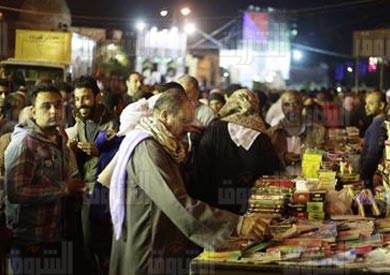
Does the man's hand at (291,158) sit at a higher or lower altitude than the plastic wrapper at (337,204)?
higher

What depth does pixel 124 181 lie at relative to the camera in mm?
4035

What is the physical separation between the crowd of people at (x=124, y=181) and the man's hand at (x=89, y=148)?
10 mm

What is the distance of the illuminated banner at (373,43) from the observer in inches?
560

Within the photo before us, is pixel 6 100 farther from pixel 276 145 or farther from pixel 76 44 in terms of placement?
pixel 76 44

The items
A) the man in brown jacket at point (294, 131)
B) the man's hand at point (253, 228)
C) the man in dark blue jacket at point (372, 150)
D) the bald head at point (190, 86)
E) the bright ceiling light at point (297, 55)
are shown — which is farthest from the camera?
the bright ceiling light at point (297, 55)

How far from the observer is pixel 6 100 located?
683 centimetres

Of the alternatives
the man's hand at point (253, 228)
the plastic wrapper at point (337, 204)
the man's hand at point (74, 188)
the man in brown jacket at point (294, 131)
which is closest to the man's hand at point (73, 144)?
the man's hand at point (74, 188)

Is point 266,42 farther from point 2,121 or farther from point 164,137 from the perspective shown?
point 164,137

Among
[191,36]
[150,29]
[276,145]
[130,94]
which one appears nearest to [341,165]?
[276,145]

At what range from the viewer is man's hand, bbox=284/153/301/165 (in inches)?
282

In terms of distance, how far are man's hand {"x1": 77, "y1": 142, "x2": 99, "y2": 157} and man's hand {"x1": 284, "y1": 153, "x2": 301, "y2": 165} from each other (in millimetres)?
2550

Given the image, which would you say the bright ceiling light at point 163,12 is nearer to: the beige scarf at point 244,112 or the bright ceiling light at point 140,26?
the bright ceiling light at point 140,26

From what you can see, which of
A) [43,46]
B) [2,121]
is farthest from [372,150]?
[43,46]

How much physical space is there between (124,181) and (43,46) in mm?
9949
